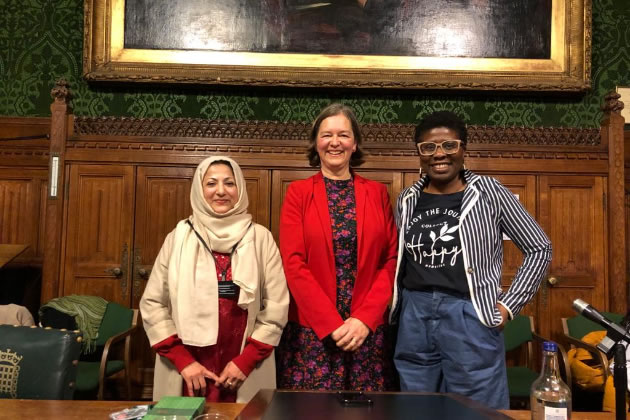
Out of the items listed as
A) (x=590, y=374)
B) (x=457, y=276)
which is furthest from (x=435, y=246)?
(x=590, y=374)

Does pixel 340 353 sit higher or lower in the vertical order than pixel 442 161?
lower

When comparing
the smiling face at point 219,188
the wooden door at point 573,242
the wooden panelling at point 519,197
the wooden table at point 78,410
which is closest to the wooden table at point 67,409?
the wooden table at point 78,410

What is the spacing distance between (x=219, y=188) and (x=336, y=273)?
0.58m

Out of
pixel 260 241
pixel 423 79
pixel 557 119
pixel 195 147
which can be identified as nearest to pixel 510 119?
pixel 557 119

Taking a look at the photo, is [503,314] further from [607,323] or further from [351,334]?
[607,323]

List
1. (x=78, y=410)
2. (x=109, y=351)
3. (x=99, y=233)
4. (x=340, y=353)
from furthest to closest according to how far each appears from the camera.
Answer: (x=99, y=233) → (x=109, y=351) → (x=340, y=353) → (x=78, y=410)

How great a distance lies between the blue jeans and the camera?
5.53 feet

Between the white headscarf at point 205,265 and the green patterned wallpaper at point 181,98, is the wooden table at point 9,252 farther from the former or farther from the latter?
the white headscarf at point 205,265

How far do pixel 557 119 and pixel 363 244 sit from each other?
2.86 metres

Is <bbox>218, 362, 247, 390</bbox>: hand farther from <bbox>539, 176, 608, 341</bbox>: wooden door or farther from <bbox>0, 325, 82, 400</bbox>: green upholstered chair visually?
<bbox>539, 176, 608, 341</bbox>: wooden door

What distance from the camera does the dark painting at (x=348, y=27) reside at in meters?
3.92

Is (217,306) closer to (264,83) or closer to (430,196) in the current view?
(430,196)

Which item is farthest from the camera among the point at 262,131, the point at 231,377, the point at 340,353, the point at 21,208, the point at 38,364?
the point at 21,208

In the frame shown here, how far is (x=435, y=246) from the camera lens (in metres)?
1.78
